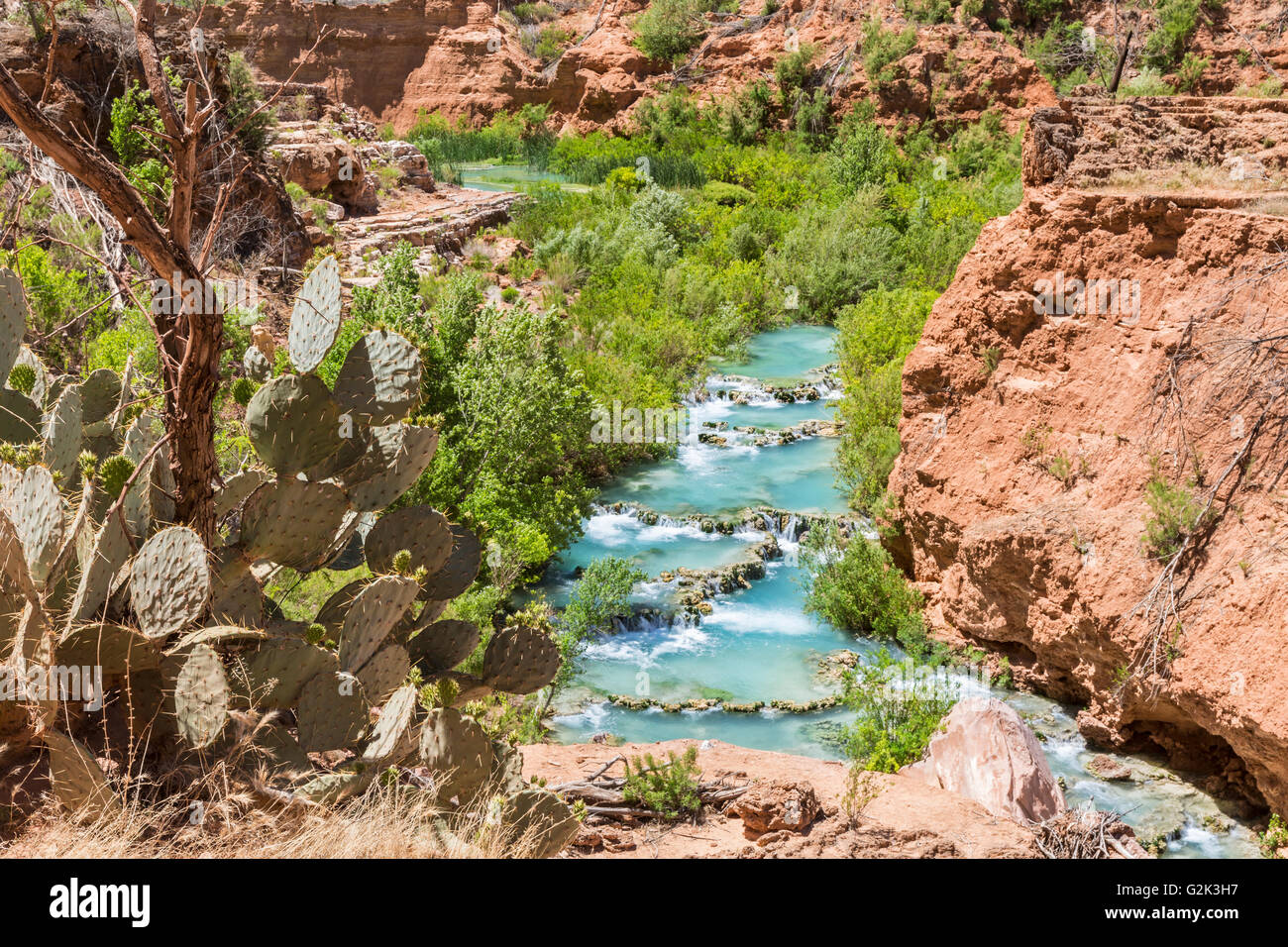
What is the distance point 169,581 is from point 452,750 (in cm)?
114

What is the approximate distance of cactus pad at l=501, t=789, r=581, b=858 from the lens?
12.1ft

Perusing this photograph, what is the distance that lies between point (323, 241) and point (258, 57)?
2291 centimetres

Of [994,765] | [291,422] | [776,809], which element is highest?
[291,422]

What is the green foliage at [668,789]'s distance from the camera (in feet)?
16.7

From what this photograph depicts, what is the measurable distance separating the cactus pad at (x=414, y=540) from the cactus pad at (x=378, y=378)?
0.42 meters

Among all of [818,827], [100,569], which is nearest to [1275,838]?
[818,827]

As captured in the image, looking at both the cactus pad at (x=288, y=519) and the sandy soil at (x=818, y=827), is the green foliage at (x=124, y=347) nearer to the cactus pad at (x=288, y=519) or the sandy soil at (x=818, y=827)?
the sandy soil at (x=818, y=827)

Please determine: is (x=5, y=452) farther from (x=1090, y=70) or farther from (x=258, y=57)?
(x=258, y=57)

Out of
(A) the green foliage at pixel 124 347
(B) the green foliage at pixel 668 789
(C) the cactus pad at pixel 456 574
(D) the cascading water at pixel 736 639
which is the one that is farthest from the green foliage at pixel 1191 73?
(C) the cactus pad at pixel 456 574

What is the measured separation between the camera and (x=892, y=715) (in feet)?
23.1

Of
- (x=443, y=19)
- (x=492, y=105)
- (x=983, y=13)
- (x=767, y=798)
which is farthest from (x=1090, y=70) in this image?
(x=767, y=798)

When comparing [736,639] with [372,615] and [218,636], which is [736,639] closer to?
[372,615]

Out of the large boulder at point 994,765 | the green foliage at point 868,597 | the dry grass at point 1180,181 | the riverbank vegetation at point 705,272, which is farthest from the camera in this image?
the riverbank vegetation at point 705,272
